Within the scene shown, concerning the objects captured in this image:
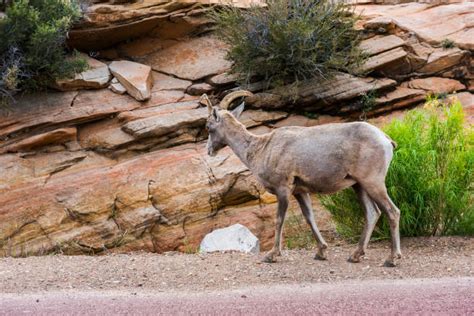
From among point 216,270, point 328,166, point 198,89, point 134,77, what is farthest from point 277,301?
point 134,77

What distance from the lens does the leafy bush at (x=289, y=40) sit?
14086mm

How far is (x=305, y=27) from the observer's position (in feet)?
45.8

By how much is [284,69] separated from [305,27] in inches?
37.8

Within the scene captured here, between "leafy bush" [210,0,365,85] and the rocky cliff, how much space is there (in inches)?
14.9

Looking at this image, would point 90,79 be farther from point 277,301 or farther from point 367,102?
point 277,301

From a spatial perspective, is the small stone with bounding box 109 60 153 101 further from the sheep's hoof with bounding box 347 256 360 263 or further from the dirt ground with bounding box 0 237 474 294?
the sheep's hoof with bounding box 347 256 360 263

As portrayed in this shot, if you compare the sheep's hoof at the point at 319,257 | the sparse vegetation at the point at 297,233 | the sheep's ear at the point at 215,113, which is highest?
the sheep's ear at the point at 215,113

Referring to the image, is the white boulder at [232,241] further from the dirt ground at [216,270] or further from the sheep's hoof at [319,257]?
the sheep's hoof at [319,257]

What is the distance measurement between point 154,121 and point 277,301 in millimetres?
7400

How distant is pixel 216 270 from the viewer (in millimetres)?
8828

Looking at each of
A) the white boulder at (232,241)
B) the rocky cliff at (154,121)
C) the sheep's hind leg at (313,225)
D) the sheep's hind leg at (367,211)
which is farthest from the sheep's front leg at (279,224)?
the rocky cliff at (154,121)

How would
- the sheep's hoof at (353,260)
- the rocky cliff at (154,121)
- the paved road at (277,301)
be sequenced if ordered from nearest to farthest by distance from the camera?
the paved road at (277,301) < the sheep's hoof at (353,260) < the rocky cliff at (154,121)

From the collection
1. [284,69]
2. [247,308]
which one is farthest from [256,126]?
[247,308]

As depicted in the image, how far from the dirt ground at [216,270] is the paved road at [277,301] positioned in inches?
18.5
